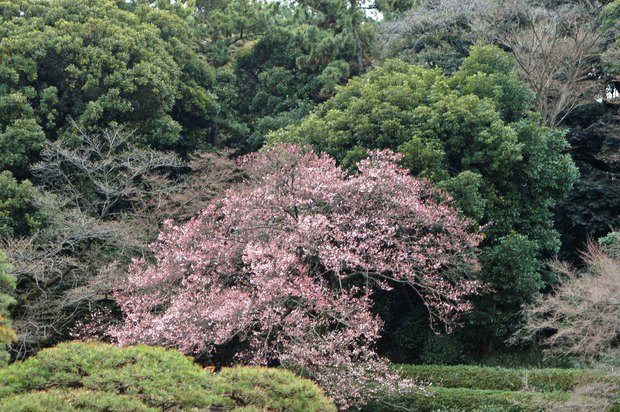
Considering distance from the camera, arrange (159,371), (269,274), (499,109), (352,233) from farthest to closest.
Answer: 1. (499,109)
2. (352,233)
3. (269,274)
4. (159,371)

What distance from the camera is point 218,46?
2153cm

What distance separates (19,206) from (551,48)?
1221 centimetres

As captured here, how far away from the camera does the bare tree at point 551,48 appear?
1759 cm

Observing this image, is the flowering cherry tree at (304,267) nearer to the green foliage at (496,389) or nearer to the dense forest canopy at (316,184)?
the dense forest canopy at (316,184)

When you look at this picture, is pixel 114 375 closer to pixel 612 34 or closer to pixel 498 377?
pixel 498 377

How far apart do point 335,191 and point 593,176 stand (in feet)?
27.1

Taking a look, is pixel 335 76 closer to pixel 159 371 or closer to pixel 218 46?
pixel 218 46

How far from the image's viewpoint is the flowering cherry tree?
1080cm

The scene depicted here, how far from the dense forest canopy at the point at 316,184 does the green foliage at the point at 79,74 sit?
53 mm

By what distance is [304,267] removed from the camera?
11547 mm

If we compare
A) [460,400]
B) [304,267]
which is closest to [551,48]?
[304,267]

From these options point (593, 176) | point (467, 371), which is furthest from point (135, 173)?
point (593, 176)

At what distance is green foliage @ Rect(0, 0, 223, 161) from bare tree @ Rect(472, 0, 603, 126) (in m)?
8.20

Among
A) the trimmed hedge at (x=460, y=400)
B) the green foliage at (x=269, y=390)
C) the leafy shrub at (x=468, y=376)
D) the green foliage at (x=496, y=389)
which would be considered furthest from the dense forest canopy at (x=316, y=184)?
the green foliage at (x=269, y=390)
